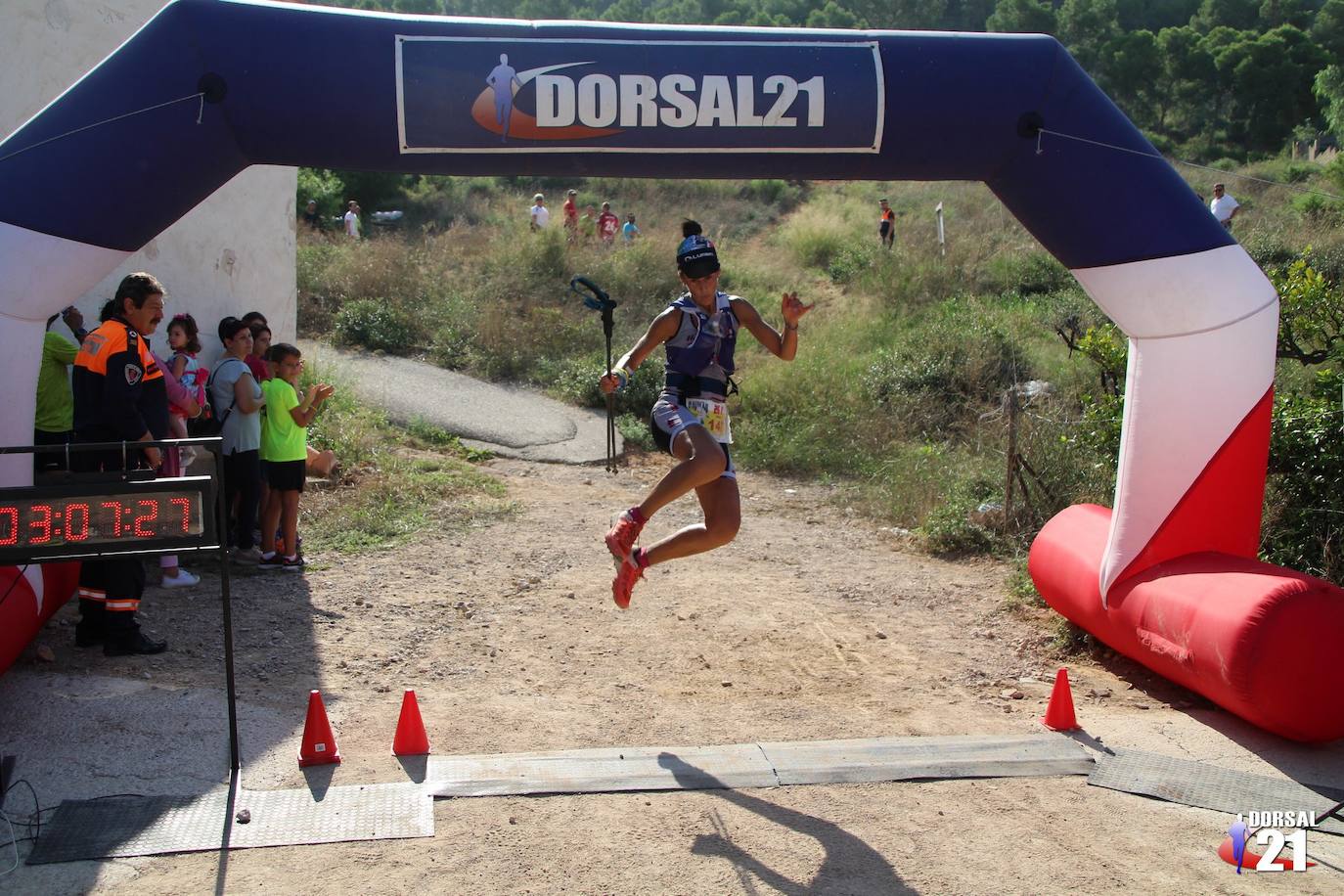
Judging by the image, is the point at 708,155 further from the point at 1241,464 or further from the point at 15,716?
the point at 15,716

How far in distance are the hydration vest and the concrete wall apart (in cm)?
272

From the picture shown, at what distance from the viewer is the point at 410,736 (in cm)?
524

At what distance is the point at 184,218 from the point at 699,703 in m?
6.27

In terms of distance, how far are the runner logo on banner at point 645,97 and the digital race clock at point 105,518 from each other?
2114 mm

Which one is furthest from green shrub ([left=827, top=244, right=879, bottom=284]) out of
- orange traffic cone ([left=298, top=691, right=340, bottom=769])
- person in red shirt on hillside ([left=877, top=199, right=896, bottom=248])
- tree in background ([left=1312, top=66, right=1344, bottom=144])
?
tree in background ([left=1312, top=66, right=1344, bottom=144])

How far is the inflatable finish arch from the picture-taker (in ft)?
18.5

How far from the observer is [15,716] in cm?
525

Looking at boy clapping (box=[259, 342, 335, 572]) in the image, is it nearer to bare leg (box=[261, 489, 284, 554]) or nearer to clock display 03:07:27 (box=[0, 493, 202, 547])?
bare leg (box=[261, 489, 284, 554])

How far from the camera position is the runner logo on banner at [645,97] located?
5.82m

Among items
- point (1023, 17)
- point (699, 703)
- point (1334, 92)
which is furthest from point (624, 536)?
point (1023, 17)

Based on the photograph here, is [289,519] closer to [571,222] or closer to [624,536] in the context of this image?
[624,536]

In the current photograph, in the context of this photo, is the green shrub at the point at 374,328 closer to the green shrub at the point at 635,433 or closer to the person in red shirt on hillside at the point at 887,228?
the green shrub at the point at 635,433

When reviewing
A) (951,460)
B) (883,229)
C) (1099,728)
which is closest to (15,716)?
(1099,728)

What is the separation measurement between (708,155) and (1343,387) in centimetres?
A: 408
